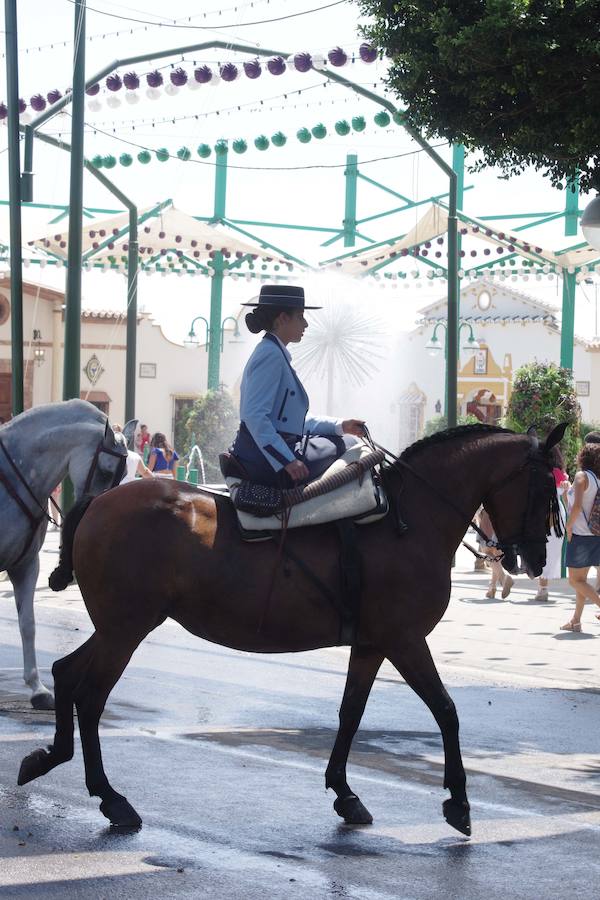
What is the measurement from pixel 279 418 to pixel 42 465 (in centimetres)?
281

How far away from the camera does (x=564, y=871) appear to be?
587cm

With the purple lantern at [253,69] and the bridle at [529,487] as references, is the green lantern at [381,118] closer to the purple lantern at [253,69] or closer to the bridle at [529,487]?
the purple lantern at [253,69]

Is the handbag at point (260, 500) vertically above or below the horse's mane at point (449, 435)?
below

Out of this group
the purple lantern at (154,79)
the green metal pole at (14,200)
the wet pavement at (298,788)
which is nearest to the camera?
the wet pavement at (298,788)

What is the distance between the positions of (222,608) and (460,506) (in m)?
1.23

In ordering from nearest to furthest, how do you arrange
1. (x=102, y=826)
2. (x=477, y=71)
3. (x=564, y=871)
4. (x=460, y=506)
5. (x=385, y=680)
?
(x=564, y=871)
(x=102, y=826)
(x=460, y=506)
(x=477, y=71)
(x=385, y=680)

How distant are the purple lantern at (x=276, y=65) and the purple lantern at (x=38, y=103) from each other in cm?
384

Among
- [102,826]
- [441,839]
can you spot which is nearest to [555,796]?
[441,839]

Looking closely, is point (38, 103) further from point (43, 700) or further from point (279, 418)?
point (279, 418)

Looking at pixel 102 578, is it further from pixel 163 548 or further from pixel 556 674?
pixel 556 674

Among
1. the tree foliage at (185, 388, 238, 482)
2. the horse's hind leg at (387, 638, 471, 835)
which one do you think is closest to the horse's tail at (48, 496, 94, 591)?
the horse's hind leg at (387, 638, 471, 835)

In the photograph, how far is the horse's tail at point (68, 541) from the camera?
23.2 ft

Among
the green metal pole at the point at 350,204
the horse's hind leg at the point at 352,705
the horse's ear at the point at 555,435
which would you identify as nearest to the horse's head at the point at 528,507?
the horse's ear at the point at 555,435

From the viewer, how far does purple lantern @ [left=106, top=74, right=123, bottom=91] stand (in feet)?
62.9
